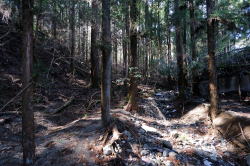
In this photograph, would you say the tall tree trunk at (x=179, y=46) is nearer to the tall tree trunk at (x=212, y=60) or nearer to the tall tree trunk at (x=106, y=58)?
the tall tree trunk at (x=212, y=60)

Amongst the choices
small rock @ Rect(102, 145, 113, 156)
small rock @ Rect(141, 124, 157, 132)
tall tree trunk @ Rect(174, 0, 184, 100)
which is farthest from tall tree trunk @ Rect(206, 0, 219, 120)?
small rock @ Rect(102, 145, 113, 156)

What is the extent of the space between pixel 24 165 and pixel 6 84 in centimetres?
788

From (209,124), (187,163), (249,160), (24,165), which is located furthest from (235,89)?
(24,165)

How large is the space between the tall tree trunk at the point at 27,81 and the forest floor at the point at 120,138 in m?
0.54

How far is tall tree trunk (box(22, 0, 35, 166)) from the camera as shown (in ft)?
14.9

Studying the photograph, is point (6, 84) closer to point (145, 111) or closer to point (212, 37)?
point (145, 111)

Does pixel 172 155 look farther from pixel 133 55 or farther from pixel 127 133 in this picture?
pixel 133 55

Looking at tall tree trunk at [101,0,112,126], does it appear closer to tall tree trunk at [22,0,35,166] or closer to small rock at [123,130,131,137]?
small rock at [123,130,131,137]

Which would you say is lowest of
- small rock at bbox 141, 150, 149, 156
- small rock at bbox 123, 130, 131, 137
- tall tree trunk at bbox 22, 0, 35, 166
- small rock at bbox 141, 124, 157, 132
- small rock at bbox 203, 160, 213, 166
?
small rock at bbox 203, 160, 213, 166

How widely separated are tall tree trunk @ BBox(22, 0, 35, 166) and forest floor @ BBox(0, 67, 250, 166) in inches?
21.2

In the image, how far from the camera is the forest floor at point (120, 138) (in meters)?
5.41

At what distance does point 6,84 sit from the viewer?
11328mm

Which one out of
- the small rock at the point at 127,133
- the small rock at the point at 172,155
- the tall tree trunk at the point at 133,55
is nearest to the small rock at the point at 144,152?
the small rock at the point at 172,155

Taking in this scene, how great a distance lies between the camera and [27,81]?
4.63 meters
